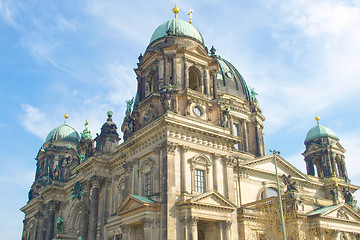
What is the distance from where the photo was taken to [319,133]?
192ft

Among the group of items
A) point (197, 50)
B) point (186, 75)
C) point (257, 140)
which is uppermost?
point (197, 50)

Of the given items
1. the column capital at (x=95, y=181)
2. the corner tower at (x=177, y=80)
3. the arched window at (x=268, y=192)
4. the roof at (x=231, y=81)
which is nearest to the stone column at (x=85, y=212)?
the column capital at (x=95, y=181)

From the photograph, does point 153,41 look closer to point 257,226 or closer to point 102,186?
point 102,186

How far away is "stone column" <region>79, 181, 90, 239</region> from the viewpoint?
42344 mm

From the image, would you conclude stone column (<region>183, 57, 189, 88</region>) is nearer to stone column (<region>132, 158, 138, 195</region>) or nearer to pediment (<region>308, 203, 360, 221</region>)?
stone column (<region>132, 158, 138, 195</region>)

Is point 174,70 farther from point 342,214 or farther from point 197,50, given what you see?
point 342,214

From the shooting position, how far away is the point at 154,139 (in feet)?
112

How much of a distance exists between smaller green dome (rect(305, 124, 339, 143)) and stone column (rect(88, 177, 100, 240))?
33854 millimetres

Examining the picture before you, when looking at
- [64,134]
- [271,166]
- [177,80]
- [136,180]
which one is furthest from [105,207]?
[64,134]

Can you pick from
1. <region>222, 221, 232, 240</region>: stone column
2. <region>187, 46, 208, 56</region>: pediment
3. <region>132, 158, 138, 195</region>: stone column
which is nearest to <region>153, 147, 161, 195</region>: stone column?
<region>132, 158, 138, 195</region>: stone column

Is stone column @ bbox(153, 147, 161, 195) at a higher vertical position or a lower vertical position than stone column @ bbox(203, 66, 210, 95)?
lower

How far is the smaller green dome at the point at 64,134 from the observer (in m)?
68.8

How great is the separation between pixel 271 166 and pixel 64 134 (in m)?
40.0

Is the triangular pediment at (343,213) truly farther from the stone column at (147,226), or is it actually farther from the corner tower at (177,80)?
the stone column at (147,226)
